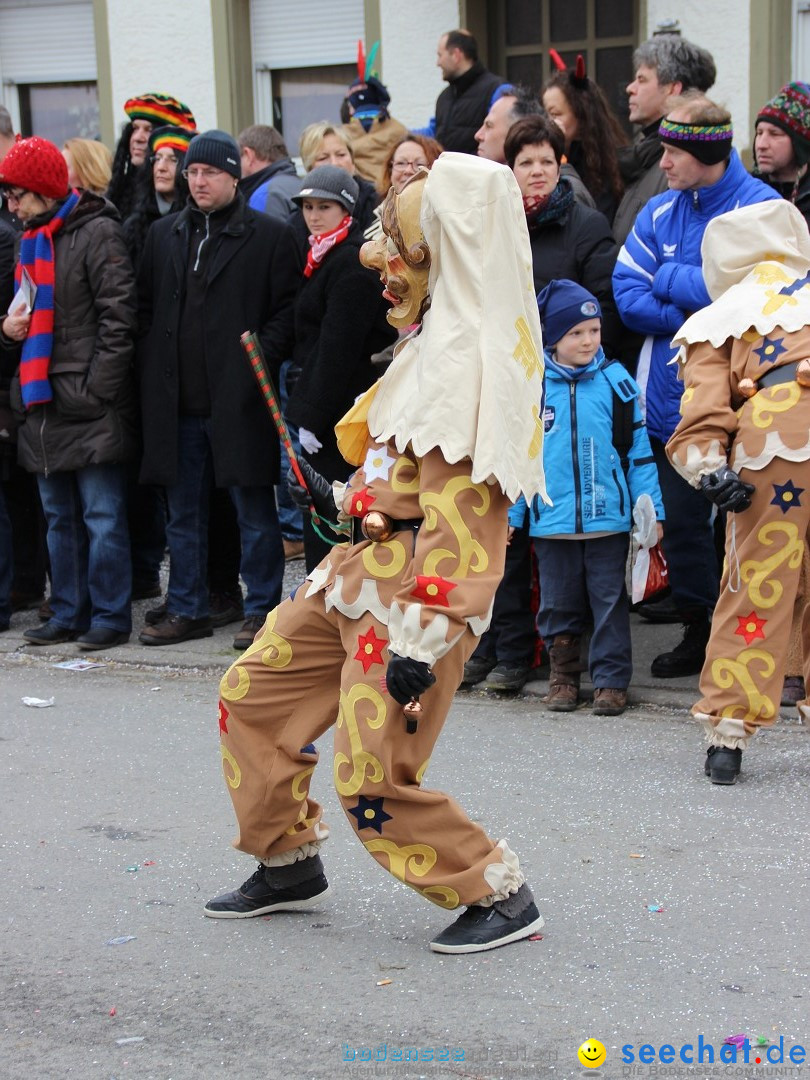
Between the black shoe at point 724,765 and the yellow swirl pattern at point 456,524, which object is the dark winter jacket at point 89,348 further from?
the yellow swirl pattern at point 456,524

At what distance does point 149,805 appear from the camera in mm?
5484

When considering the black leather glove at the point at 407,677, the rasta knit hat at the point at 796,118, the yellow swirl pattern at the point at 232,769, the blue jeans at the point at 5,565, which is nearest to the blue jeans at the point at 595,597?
the rasta knit hat at the point at 796,118

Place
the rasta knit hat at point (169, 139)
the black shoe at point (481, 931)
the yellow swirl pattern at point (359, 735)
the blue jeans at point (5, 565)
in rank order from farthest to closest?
the rasta knit hat at point (169, 139)
the blue jeans at point (5, 565)
the black shoe at point (481, 931)
the yellow swirl pattern at point (359, 735)

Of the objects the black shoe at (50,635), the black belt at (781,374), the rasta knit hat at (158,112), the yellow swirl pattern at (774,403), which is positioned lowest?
the black shoe at (50,635)

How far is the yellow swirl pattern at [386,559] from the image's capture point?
12.9 feet

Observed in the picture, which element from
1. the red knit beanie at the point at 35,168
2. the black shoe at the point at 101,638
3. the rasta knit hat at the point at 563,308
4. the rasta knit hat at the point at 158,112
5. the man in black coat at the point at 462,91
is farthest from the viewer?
the man in black coat at the point at 462,91

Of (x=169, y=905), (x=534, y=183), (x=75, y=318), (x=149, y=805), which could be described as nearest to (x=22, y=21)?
(x=75, y=318)

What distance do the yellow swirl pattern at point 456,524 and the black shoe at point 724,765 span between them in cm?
201

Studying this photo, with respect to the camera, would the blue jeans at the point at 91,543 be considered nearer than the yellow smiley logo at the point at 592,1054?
No

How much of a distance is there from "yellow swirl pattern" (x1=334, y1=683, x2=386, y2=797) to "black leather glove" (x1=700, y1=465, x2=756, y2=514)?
1.92 meters

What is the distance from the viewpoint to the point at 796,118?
682 centimetres

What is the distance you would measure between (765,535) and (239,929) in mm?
2259

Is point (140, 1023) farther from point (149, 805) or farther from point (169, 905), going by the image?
point (149, 805)

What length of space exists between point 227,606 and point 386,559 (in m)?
4.45
